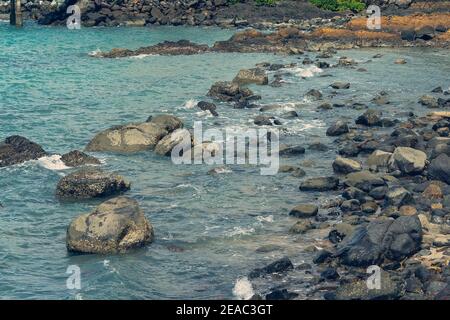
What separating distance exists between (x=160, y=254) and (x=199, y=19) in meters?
60.7

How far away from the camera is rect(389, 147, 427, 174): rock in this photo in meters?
27.3

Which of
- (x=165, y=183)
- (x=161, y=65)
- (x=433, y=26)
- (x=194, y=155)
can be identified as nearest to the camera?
(x=165, y=183)

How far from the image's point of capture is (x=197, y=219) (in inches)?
954

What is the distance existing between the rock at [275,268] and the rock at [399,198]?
18.4 ft

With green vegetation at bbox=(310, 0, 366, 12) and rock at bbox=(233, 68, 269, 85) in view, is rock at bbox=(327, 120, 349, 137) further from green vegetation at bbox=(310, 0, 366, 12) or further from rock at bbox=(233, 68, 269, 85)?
green vegetation at bbox=(310, 0, 366, 12)

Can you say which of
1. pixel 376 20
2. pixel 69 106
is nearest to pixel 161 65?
pixel 69 106

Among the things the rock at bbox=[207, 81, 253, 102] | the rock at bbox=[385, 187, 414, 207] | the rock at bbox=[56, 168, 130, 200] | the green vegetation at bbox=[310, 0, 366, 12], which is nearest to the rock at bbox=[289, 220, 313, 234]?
the rock at bbox=[385, 187, 414, 207]

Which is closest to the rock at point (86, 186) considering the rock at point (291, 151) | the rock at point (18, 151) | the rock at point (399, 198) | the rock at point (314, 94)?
the rock at point (18, 151)

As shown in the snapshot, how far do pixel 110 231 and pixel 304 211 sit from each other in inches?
251

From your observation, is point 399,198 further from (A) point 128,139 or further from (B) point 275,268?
(A) point 128,139

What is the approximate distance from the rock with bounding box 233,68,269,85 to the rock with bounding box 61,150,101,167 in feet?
61.8

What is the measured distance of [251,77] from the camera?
47688mm

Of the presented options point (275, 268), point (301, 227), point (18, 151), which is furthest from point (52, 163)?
point (275, 268)
